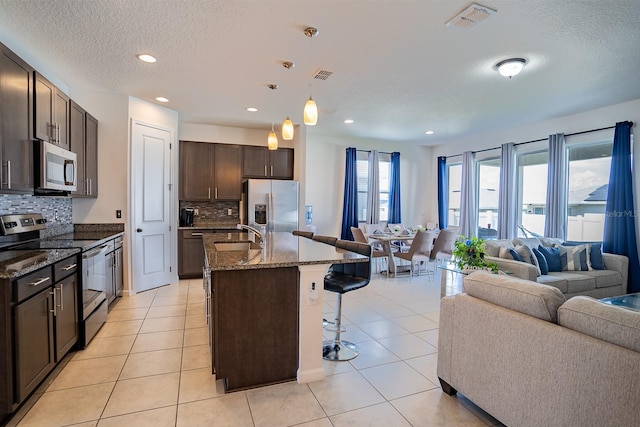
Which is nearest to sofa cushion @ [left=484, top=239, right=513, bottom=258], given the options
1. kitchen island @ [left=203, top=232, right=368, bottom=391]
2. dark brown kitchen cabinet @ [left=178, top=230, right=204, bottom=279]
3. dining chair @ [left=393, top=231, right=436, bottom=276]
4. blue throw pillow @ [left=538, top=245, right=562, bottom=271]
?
blue throw pillow @ [left=538, top=245, right=562, bottom=271]

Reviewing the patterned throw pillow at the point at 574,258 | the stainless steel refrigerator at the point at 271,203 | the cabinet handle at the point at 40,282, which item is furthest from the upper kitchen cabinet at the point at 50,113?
the patterned throw pillow at the point at 574,258

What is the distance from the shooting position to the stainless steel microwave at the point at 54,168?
2.79 m

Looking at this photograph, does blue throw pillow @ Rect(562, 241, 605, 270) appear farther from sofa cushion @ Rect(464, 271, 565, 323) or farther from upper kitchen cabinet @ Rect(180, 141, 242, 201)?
upper kitchen cabinet @ Rect(180, 141, 242, 201)

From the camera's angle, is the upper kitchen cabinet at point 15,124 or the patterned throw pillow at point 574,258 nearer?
the upper kitchen cabinet at point 15,124

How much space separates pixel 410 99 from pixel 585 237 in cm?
346

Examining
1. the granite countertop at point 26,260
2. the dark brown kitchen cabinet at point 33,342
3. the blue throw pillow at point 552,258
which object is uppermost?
the granite countertop at point 26,260

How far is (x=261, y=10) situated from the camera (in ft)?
7.77

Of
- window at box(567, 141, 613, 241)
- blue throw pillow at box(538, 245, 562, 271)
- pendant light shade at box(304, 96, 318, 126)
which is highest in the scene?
pendant light shade at box(304, 96, 318, 126)

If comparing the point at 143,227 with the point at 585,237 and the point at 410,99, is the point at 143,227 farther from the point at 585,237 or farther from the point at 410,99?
the point at 585,237

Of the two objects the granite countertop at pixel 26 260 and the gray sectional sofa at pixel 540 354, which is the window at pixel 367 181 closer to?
the gray sectional sofa at pixel 540 354

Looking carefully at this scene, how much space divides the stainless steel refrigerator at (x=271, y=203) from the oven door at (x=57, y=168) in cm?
249

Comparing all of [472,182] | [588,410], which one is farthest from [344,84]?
[472,182]

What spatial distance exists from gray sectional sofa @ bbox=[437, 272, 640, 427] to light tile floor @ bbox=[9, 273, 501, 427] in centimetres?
32

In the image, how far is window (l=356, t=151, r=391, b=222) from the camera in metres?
7.14
